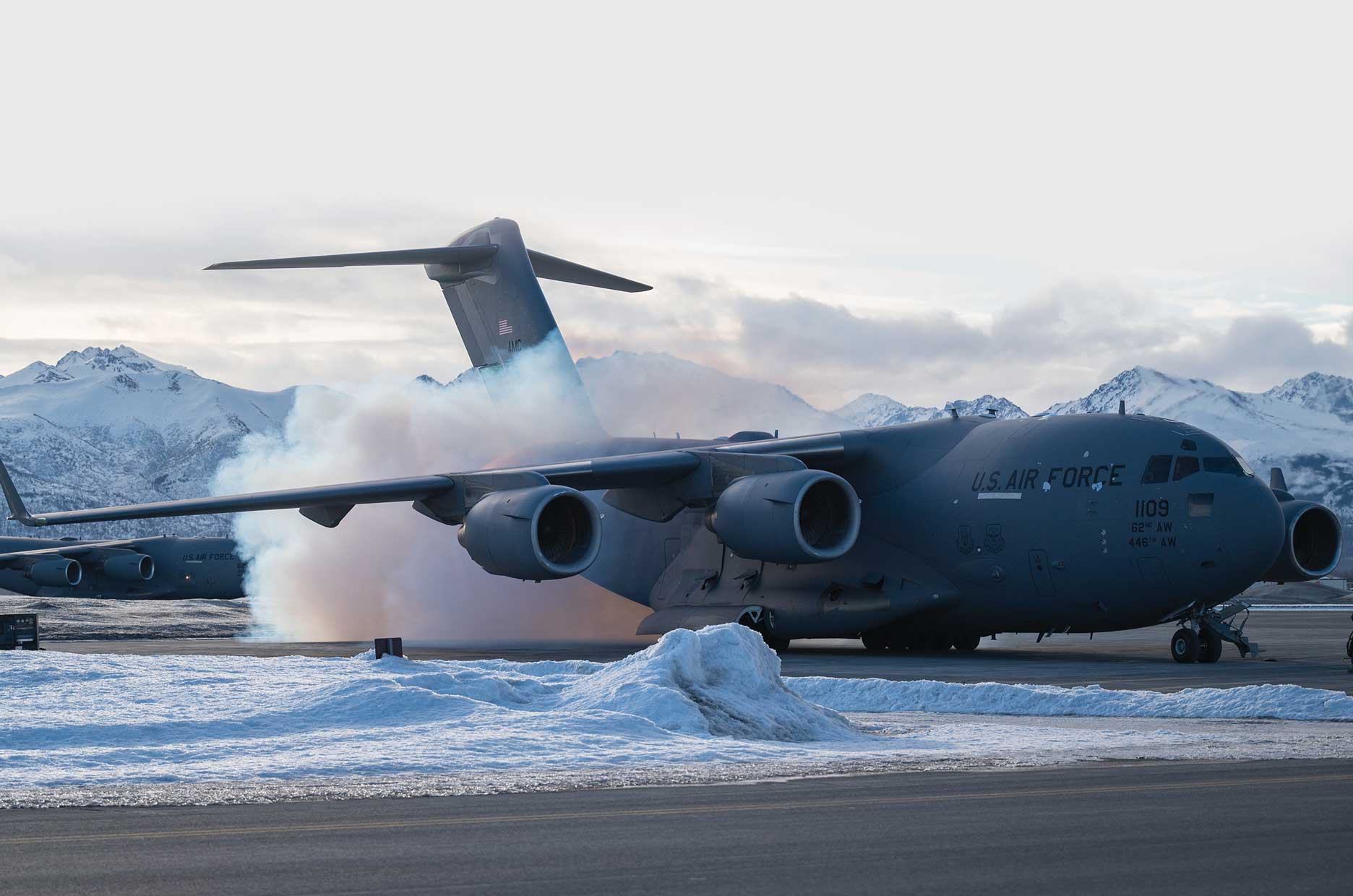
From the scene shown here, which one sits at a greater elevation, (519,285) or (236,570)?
(519,285)

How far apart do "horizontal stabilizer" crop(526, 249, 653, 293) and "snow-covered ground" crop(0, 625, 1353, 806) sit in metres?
18.1

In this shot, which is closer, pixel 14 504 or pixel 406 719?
pixel 406 719

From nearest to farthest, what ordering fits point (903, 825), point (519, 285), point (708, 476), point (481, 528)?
point (903, 825), point (481, 528), point (708, 476), point (519, 285)

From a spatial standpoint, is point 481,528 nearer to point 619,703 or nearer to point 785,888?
point 619,703

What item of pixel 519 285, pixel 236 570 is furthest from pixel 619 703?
pixel 236 570

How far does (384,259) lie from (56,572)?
108 ft

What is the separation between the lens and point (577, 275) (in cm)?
3669

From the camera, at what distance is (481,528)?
87.7 ft

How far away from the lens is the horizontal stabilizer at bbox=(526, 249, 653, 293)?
3628cm

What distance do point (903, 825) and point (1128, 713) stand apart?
8193mm

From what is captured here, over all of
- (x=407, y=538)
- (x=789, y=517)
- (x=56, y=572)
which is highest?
(x=789, y=517)

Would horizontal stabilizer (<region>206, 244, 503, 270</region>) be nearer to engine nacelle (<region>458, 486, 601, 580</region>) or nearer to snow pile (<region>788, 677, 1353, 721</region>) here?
engine nacelle (<region>458, 486, 601, 580</region>)

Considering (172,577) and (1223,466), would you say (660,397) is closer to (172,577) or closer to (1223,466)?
(1223,466)

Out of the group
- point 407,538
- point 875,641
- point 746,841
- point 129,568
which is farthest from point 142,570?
point 746,841
